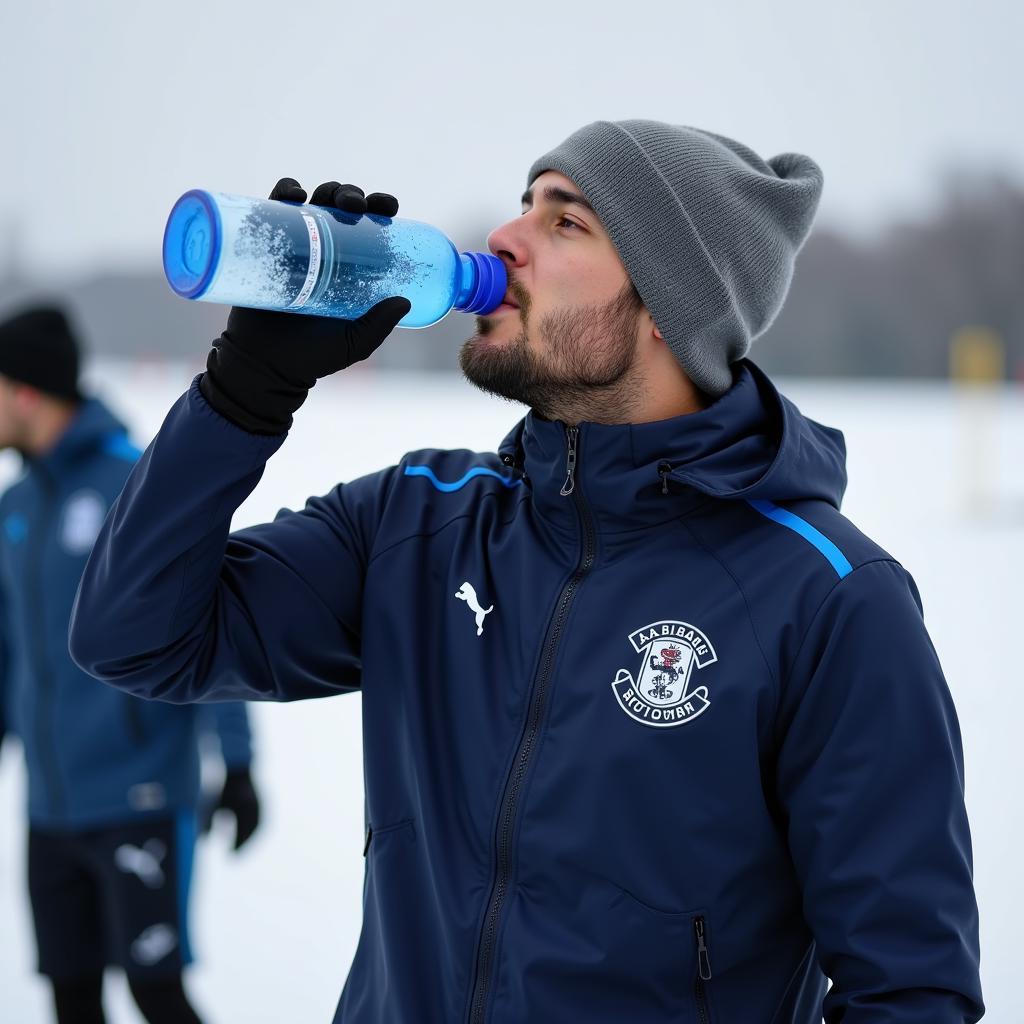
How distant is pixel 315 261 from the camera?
45.2 inches

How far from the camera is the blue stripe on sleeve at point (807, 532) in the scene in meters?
1.17

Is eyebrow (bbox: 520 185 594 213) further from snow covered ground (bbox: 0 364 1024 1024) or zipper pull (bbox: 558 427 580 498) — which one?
snow covered ground (bbox: 0 364 1024 1024)

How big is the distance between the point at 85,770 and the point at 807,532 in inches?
68.7

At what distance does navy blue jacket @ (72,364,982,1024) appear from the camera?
43.2 inches

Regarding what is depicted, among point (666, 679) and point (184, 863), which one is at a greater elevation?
point (666, 679)

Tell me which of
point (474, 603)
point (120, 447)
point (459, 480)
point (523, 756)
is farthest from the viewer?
point (120, 447)

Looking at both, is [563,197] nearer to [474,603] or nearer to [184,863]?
[474,603]

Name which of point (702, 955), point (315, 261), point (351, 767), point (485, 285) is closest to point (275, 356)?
point (315, 261)

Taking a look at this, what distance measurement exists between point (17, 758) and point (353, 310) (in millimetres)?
3991

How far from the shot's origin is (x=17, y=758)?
4.57 metres

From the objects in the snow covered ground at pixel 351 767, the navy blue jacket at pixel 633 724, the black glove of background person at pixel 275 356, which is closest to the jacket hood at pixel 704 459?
the navy blue jacket at pixel 633 724

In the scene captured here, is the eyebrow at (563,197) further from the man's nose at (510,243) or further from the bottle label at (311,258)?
A: the bottle label at (311,258)

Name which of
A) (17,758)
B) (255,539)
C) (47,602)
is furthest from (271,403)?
(17,758)

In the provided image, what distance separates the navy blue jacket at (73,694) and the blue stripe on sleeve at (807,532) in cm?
159
